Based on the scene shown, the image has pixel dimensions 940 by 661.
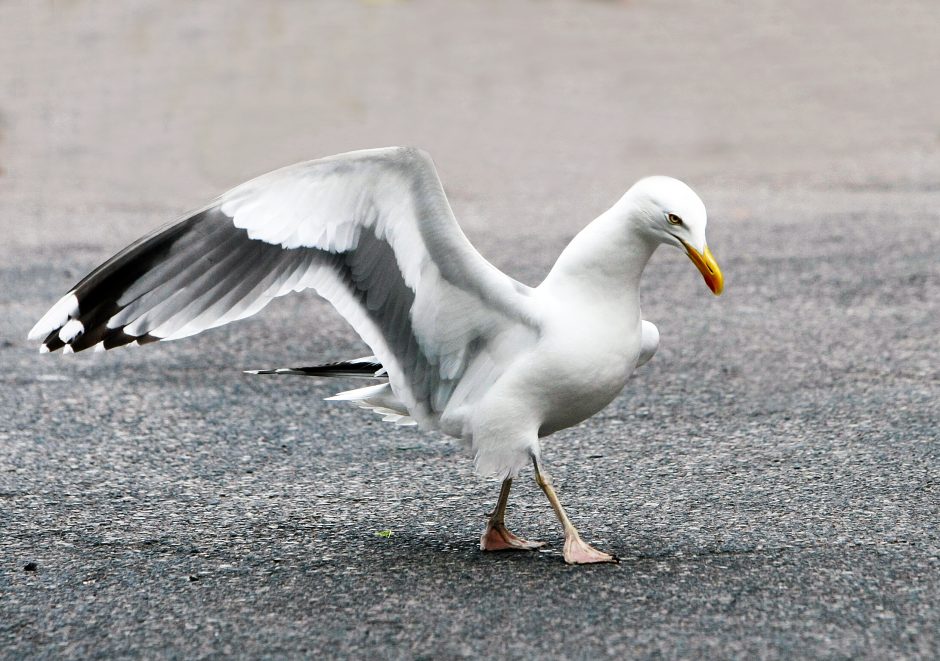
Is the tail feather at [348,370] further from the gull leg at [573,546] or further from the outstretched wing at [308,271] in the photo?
the gull leg at [573,546]

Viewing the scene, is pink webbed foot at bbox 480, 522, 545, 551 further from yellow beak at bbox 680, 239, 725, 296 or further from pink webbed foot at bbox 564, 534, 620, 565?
yellow beak at bbox 680, 239, 725, 296

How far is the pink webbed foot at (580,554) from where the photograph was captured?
3811mm

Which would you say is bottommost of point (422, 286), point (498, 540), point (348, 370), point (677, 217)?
point (498, 540)

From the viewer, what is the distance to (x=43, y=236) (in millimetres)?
10008

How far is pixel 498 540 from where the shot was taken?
401 cm

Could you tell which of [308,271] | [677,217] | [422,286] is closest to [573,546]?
[422,286]

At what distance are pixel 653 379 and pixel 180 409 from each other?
217 cm

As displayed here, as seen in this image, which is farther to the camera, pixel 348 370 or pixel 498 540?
pixel 348 370

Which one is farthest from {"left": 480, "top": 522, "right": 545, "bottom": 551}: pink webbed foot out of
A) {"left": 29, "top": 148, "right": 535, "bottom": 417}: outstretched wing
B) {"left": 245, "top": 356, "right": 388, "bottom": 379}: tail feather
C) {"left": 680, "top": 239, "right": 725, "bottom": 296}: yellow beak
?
{"left": 680, "top": 239, "right": 725, "bottom": 296}: yellow beak

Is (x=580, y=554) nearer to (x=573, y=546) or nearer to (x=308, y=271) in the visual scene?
(x=573, y=546)

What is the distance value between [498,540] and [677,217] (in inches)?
43.8

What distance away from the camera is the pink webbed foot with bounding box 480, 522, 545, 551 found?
13.1 feet

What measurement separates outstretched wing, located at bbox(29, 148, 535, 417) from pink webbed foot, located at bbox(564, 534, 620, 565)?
0.59 metres

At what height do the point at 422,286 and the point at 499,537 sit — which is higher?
the point at 422,286
